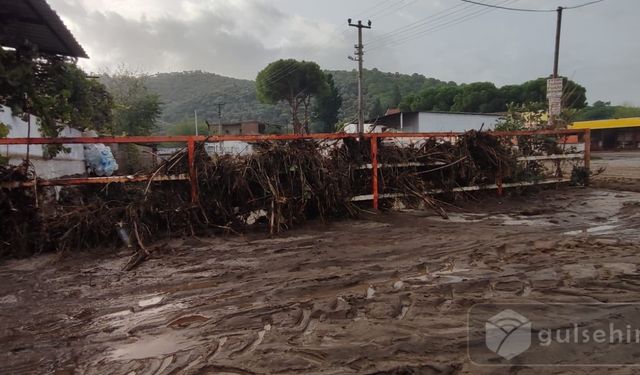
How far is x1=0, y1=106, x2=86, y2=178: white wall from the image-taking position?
8562 millimetres

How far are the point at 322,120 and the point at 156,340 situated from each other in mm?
61538

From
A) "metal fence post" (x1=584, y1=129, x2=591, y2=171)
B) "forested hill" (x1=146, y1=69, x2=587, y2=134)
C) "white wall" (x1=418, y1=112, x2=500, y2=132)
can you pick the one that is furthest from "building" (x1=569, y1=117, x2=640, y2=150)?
"metal fence post" (x1=584, y1=129, x2=591, y2=171)

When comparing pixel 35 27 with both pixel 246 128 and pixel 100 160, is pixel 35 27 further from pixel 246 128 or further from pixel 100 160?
pixel 246 128

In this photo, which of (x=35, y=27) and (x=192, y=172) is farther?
(x=192, y=172)

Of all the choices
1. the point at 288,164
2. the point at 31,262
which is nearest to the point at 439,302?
the point at 288,164

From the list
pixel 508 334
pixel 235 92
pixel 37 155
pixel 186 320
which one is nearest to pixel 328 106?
pixel 235 92

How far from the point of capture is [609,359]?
8.58 feet

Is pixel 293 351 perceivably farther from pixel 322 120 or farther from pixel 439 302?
pixel 322 120

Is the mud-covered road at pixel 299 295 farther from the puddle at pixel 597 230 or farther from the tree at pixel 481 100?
the tree at pixel 481 100

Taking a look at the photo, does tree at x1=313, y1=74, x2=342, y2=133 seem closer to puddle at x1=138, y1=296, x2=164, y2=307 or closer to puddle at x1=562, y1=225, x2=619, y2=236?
puddle at x1=562, y1=225, x2=619, y2=236

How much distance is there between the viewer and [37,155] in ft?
33.1

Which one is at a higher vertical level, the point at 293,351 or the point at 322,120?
the point at 322,120

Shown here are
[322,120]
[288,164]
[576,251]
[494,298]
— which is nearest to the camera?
[494,298]

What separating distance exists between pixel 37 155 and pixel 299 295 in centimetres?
923
